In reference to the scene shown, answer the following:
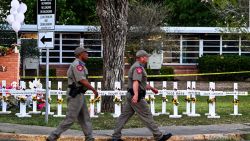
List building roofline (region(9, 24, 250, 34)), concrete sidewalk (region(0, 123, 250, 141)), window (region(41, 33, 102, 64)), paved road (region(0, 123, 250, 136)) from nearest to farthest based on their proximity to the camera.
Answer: concrete sidewalk (region(0, 123, 250, 141)) < paved road (region(0, 123, 250, 136)) < building roofline (region(9, 24, 250, 34)) < window (region(41, 33, 102, 64))

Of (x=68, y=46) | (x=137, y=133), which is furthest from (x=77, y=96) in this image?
(x=68, y=46)

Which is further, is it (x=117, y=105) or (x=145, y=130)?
(x=117, y=105)

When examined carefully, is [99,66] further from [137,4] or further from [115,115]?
[115,115]

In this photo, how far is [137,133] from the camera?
14.2 metres

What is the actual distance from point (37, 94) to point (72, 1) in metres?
31.7

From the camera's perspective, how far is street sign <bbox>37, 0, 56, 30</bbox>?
49.7 feet

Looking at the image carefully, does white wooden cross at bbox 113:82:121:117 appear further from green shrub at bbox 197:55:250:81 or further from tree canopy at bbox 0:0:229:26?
green shrub at bbox 197:55:250:81

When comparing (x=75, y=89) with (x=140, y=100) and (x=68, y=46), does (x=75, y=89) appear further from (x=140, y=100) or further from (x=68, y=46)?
(x=68, y=46)

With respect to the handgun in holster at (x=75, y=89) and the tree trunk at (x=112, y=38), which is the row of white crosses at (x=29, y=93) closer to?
the tree trunk at (x=112, y=38)

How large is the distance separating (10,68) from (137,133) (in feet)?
26.4

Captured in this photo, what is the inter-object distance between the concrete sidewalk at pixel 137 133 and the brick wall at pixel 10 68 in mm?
5544

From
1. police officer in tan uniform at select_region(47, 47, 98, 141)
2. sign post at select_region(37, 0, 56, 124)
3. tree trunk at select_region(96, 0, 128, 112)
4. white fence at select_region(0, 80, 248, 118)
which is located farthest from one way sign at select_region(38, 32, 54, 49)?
police officer in tan uniform at select_region(47, 47, 98, 141)

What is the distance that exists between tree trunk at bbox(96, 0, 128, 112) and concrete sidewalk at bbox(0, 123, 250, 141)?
10.6 feet

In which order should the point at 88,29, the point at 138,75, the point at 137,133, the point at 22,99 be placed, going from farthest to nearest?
the point at 88,29 → the point at 22,99 → the point at 137,133 → the point at 138,75
